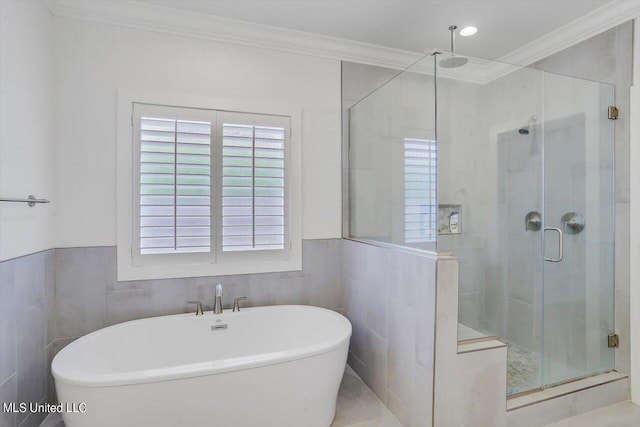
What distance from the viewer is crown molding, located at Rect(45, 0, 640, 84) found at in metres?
2.07

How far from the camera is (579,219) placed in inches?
87.0

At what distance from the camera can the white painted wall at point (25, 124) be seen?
1570 mm

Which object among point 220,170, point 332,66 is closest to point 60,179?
point 220,170

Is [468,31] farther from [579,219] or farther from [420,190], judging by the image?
[579,219]

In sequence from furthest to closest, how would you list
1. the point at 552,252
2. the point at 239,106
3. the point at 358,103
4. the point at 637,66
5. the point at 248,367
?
the point at 358,103 → the point at 239,106 → the point at 552,252 → the point at 637,66 → the point at 248,367

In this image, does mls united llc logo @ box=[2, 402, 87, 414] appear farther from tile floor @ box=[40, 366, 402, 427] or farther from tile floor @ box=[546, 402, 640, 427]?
tile floor @ box=[546, 402, 640, 427]

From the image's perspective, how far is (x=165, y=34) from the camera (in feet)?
7.34

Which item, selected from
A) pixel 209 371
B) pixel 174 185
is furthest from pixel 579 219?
pixel 174 185

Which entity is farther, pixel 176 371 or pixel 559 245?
pixel 559 245

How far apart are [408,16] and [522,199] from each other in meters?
1.50

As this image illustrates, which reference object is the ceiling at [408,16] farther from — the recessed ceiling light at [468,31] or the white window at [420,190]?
the white window at [420,190]

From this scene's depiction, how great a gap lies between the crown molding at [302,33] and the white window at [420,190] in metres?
0.46

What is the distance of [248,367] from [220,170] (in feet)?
4.39

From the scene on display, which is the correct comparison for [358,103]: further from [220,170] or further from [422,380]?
[422,380]
